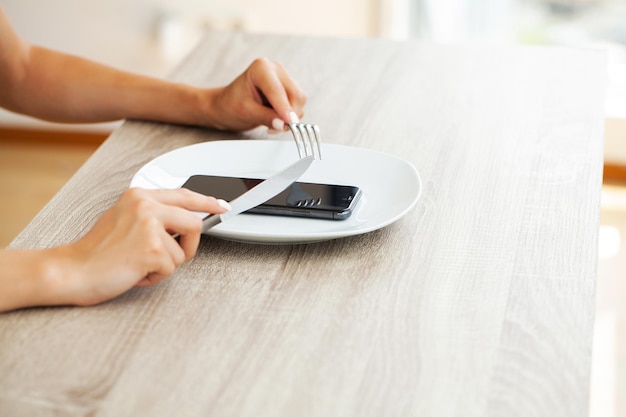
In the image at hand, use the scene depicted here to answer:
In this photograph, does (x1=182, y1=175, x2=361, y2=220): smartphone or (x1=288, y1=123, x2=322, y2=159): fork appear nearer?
(x1=182, y1=175, x2=361, y2=220): smartphone

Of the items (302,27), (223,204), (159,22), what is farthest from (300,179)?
(159,22)

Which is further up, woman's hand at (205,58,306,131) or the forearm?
the forearm

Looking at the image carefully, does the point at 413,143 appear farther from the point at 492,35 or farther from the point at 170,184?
the point at 492,35

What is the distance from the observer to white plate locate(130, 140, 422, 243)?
906 millimetres

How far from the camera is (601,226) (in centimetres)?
242

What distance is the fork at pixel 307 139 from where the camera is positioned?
1.07 meters

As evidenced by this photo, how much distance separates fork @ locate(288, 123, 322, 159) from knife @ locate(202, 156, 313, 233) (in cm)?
10

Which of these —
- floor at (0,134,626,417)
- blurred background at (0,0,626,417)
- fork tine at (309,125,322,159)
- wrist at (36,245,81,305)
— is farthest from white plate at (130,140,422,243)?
blurred background at (0,0,626,417)

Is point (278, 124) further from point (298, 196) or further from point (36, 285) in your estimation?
point (36, 285)

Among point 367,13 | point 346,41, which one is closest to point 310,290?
point 346,41

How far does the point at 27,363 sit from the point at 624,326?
5.32ft

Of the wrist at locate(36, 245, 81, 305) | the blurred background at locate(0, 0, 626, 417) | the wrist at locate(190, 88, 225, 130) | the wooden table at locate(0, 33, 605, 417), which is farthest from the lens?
the blurred background at locate(0, 0, 626, 417)

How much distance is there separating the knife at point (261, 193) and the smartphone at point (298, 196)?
0.01 meters

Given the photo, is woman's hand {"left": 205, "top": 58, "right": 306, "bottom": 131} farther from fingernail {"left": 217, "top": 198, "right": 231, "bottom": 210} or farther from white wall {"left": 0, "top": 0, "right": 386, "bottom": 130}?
white wall {"left": 0, "top": 0, "right": 386, "bottom": 130}
